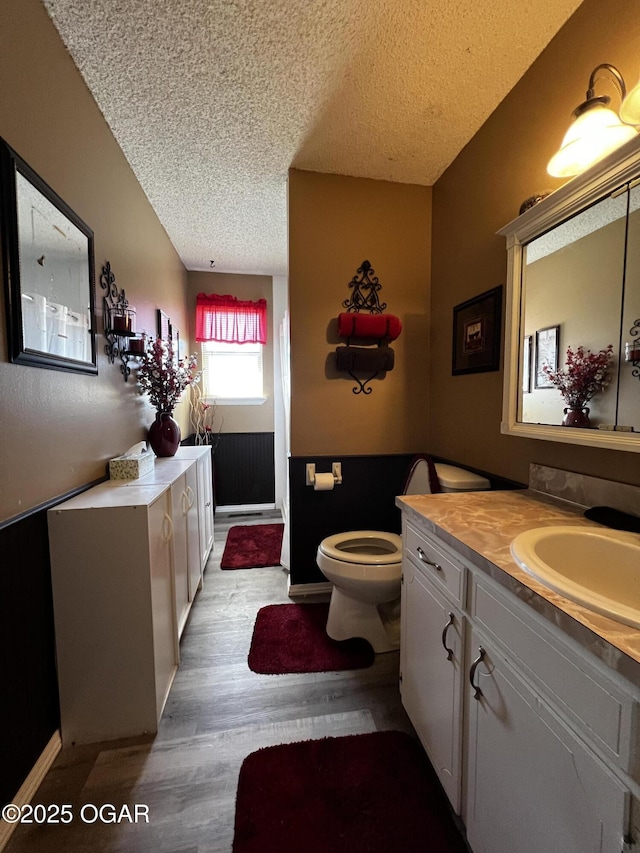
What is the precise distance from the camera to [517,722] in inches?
27.7

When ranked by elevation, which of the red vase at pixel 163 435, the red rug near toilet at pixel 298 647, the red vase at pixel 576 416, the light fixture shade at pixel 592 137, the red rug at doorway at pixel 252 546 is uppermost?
the light fixture shade at pixel 592 137

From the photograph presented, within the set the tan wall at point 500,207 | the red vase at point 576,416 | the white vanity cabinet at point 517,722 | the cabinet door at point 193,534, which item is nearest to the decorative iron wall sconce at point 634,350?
the red vase at point 576,416

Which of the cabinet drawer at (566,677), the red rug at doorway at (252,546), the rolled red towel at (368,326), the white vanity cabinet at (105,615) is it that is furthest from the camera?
the red rug at doorway at (252,546)

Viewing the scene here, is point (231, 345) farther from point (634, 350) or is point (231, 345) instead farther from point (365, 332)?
point (634, 350)

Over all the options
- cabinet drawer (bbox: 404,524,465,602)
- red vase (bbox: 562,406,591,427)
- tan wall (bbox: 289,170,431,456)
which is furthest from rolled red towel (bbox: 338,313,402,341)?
cabinet drawer (bbox: 404,524,465,602)

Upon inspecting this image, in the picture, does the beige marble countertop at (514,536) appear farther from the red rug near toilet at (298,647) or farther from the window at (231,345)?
the window at (231,345)

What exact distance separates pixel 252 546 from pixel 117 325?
200 centimetres

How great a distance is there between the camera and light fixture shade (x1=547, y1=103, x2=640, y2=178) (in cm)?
98

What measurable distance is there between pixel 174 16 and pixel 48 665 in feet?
7.67

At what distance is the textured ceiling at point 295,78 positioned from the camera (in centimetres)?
120

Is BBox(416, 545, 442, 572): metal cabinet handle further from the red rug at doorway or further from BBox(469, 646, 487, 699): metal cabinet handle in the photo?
the red rug at doorway

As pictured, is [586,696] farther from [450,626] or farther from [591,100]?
[591,100]

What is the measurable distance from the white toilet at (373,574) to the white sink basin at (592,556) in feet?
2.24

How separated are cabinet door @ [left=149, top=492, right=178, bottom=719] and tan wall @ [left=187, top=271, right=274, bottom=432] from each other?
225 cm
